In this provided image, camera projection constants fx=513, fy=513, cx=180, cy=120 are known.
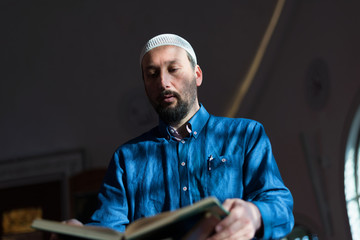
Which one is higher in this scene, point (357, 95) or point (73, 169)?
point (357, 95)

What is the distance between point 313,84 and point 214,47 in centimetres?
219

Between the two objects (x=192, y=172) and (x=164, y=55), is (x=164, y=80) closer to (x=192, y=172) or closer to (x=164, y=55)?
(x=164, y=55)

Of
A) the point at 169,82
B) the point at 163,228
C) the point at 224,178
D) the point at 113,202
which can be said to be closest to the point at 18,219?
the point at 113,202

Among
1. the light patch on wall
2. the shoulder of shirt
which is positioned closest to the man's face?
the shoulder of shirt

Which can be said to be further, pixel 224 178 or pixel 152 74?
pixel 152 74

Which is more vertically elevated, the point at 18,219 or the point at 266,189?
the point at 266,189

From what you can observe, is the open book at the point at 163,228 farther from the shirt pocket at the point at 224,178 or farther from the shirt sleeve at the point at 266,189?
the shirt pocket at the point at 224,178

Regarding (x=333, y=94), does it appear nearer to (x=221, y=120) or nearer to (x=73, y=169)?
(x=73, y=169)

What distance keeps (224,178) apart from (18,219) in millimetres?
8904

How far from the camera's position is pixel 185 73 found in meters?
1.98

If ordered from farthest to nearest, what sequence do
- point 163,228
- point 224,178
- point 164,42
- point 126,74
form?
1. point 126,74
2. point 164,42
3. point 224,178
4. point 163,228

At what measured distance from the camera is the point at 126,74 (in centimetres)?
984

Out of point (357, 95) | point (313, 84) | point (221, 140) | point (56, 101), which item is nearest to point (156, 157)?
point (221, 140)

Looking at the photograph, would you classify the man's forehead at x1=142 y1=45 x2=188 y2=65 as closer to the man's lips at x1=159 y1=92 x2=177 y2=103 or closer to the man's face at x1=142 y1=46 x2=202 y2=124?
the man's face at x1=142 y1=46 x2=202 y2=124
